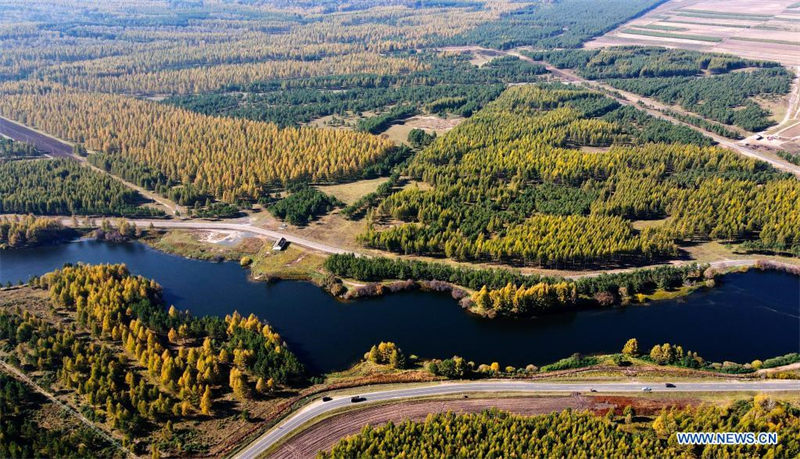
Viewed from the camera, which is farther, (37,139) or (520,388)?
(37,139)

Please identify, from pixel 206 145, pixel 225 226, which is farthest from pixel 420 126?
pixel 225 226

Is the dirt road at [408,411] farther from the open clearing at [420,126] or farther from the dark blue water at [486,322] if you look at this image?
the open clearing at [420,126]

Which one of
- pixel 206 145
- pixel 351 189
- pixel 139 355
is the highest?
pixel 206 145

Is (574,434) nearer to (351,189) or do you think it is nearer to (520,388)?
(520,388)

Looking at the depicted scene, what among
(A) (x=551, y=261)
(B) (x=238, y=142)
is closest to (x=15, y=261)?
(B) (x=238, y=142)

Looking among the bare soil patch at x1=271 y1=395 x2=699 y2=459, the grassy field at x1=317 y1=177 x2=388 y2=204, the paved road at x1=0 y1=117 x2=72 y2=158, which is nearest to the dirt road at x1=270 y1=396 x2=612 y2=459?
the bare soil patch at x1=271 y1=395 x2=699 y2=459

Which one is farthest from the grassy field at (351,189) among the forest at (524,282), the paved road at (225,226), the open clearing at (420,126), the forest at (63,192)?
the forest at (63,192)

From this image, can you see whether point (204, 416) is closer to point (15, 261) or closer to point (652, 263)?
point (15, 261)
